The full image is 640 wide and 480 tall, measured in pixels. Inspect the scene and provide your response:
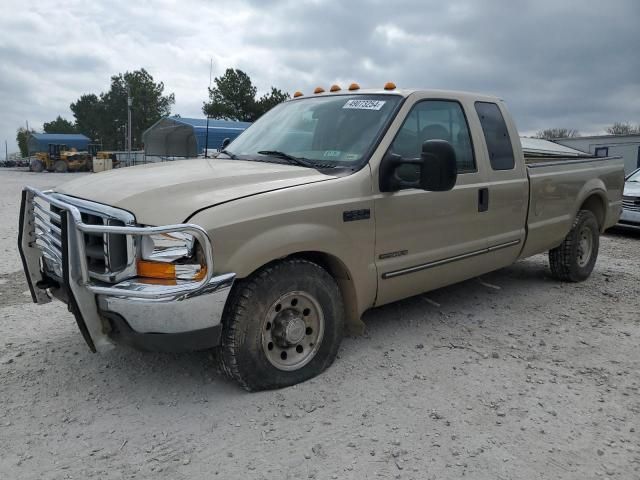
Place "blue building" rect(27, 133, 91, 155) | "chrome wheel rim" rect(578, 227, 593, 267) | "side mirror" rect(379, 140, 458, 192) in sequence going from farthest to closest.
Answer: "blue building" rect(27, 133, 91, 155), "chrome wheel rim" rect(578, 227, 593, 267), "side mirror" rect(379, 140, 458, 192)

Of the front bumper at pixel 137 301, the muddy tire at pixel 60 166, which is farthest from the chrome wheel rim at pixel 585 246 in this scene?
the muddy tire at pixel 60 166

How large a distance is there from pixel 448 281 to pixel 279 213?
1846mm

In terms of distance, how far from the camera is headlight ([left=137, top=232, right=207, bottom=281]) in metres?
2.82

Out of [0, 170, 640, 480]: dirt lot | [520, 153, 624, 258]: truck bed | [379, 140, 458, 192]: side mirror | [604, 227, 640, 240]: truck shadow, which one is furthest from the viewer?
[604, 227, 640, 240]: truck shadow

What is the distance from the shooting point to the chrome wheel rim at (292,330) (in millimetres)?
3219

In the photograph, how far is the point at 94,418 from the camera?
9.89ft

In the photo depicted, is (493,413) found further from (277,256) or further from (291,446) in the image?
Result: (277,256)

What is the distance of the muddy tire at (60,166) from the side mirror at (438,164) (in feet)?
154

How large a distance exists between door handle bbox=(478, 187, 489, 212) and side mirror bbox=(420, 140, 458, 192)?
1.08m

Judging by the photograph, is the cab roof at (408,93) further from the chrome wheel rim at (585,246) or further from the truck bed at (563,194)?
the chrome wheel rim at (585,246)

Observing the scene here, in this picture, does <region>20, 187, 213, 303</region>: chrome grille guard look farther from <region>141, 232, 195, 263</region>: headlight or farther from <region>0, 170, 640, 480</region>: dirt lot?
<region>0, 170, 640, 480</region>: dirt lot

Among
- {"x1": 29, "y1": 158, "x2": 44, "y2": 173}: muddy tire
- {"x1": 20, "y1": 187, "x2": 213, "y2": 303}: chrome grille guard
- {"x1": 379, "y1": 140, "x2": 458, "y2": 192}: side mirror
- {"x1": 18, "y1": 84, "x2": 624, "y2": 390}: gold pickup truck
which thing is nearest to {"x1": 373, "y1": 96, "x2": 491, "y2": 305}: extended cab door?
{"x1": 18, "y1": 84, "x2": 624, "y2": 390}: gold pickup truck

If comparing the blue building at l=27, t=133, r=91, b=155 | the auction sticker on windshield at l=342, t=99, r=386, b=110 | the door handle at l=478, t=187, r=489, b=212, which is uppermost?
the blue building at l=27, t=133, r=91, b=155

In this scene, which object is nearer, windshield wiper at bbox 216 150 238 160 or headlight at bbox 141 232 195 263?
headlight at bbox 141 232 195 263
